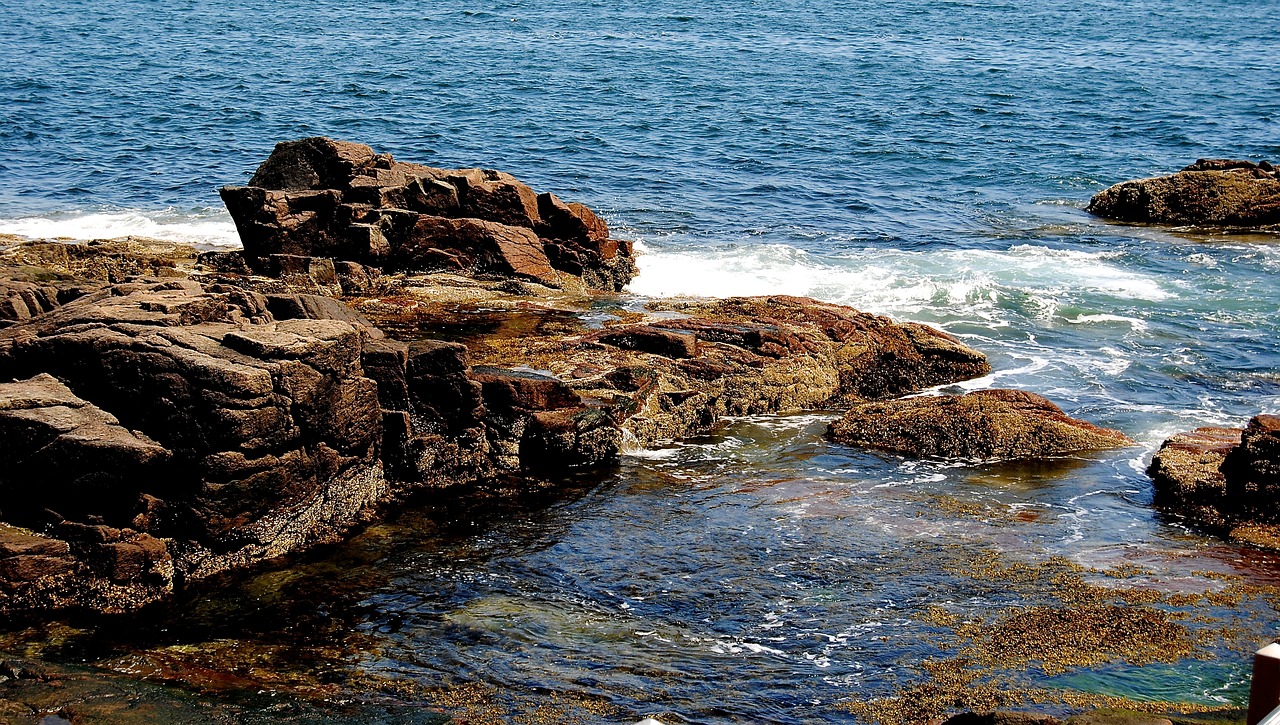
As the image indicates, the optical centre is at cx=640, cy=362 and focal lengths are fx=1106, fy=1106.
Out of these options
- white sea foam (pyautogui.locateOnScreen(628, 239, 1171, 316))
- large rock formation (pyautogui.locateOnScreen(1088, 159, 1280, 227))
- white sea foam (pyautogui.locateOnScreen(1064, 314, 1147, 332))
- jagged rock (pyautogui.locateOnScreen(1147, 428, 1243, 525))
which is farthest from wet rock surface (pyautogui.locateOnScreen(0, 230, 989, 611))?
large rock formation (pyautogui.locateOnScreen(1088, 159, 1280, 227))

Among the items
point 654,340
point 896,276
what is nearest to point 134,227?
point 654,340

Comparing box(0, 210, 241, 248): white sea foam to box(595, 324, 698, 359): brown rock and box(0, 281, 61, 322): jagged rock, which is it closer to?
box(0, 281, 61, 322): jagged rock

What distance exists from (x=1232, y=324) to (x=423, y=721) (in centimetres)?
1939

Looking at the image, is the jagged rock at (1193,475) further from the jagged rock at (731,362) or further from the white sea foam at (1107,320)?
the white sea foam at (1107,320)

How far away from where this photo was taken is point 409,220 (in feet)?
67.2

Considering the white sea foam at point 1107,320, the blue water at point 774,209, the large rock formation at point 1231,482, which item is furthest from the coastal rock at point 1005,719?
the white sea foam at point 1107,320

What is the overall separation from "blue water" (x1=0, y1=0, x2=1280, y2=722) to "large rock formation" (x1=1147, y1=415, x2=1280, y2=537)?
0.48m

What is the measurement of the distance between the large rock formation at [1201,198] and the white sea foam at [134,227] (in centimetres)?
2374

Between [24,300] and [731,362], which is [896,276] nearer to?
[731,362]

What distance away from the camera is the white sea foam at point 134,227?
24.7 m

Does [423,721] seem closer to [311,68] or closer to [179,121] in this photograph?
[179,121]

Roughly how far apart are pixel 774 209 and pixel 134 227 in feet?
53.5

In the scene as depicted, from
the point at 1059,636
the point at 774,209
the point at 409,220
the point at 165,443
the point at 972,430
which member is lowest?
the point at 1059,636

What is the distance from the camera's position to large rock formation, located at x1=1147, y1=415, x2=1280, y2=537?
12.8 meters
